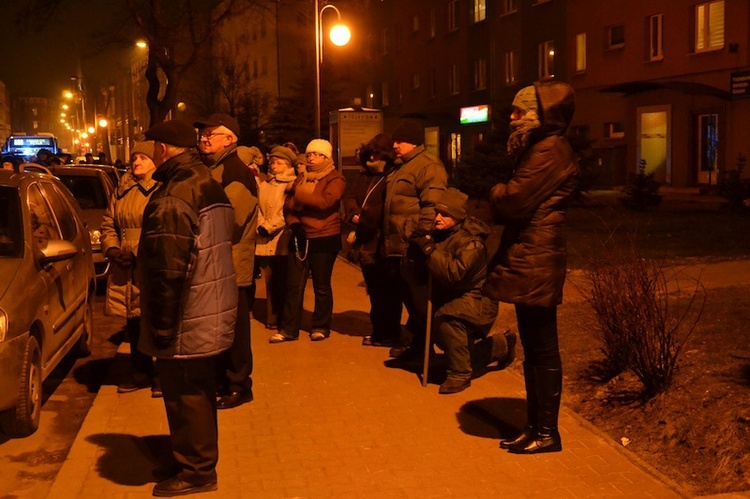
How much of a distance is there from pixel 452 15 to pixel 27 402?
44226 mm

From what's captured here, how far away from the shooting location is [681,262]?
1312 cm

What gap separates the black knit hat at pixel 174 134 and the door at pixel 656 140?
97.5ft

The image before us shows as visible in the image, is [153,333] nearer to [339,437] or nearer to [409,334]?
[339,437]

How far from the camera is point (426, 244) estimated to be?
7.08 m

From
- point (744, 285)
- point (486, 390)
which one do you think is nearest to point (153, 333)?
point (486, 390)

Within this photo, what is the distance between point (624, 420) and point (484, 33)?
4027 centimetres

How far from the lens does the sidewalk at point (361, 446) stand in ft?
17.3

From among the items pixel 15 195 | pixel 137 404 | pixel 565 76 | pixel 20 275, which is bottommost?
pixel 137 404

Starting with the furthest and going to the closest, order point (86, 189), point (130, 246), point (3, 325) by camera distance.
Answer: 1. point (86, 189)
2. point (130, 246)
3. point (3, 325)

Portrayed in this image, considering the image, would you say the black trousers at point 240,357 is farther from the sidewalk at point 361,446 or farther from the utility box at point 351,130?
the utility box at point 351,130

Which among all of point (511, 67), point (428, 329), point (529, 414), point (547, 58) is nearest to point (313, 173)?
point (428, 329)

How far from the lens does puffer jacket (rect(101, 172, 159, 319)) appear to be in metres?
7.38

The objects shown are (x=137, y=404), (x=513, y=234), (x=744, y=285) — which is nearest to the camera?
(x=513, y=234)

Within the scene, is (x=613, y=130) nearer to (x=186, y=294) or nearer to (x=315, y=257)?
(x=315, y=257)
